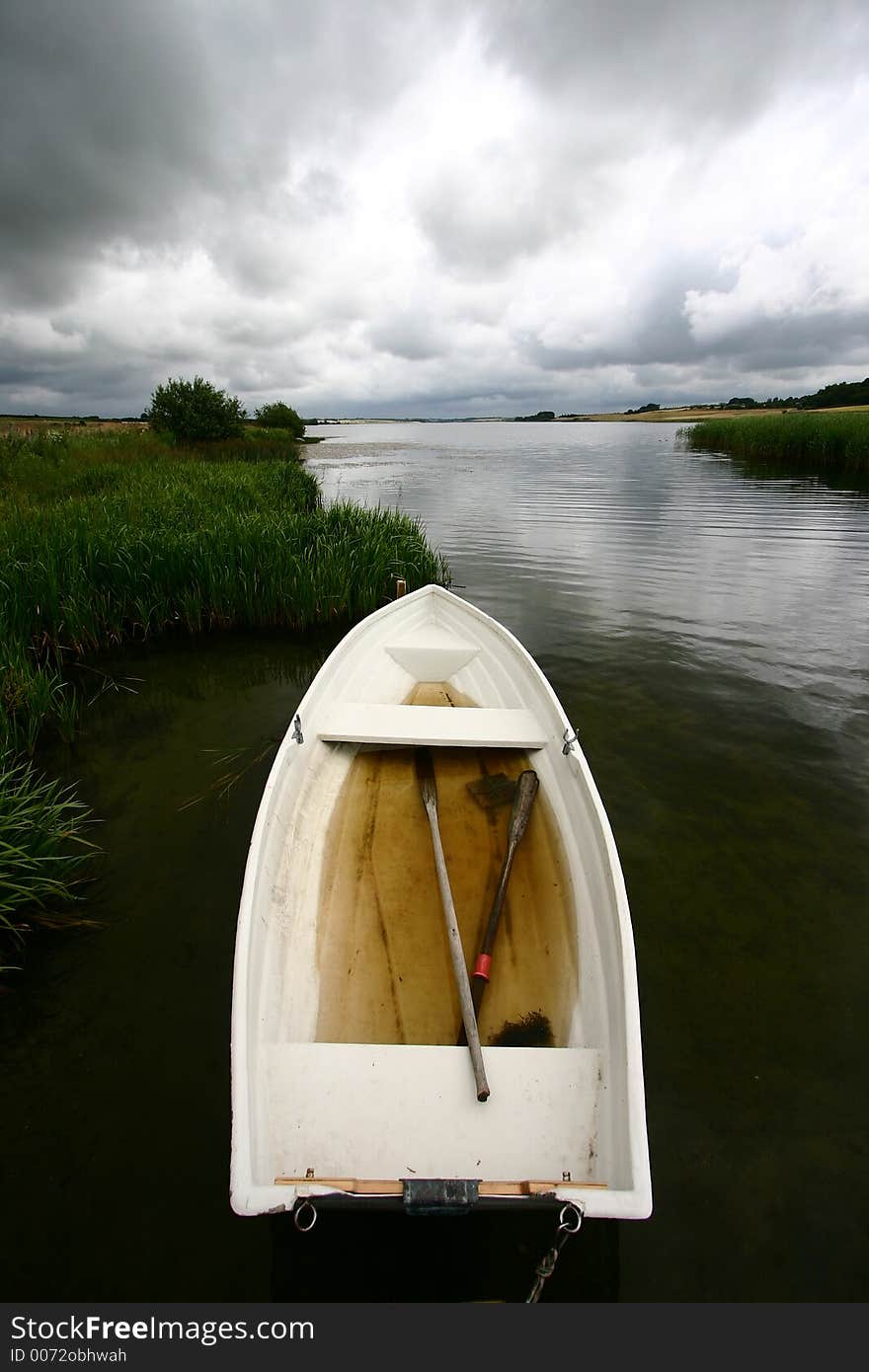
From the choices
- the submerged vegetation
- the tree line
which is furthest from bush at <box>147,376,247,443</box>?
the submerged vegetation

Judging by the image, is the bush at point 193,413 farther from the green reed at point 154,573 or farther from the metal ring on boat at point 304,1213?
the metal ring on boat at point 304,1213

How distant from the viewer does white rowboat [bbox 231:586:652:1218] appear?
2.03 m

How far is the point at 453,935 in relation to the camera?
9.05 feet

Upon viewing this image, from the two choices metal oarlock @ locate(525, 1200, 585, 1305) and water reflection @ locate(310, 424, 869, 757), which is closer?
metal oarlock @ locate(525, 1200, 585, 1305)

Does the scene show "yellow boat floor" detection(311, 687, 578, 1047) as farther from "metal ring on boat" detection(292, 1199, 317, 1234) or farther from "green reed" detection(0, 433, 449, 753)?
"green reed" detection(0, 433, 449, 753)

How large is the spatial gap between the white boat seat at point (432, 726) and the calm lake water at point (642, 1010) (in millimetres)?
1050

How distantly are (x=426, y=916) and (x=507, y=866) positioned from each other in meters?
0.56

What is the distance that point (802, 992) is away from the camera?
10.3 ft

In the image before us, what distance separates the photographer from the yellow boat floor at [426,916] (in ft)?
8.61

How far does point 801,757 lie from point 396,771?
4064mm

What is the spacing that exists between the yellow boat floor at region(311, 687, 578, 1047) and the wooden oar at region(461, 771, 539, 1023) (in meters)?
0.08

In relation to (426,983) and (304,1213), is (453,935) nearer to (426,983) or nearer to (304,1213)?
(426,983)

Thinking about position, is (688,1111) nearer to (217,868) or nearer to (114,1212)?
(114,1212)

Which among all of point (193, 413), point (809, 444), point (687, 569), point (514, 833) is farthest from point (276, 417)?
point (514, 833)
